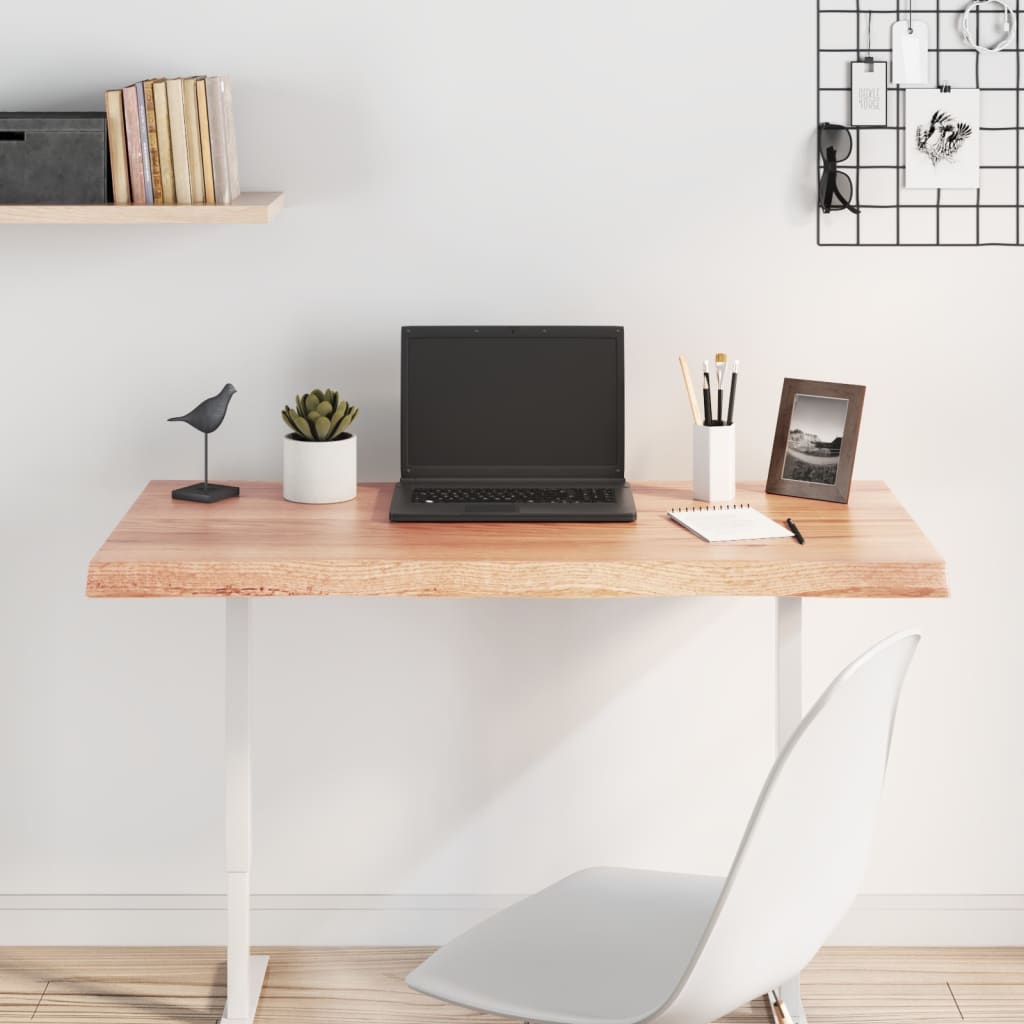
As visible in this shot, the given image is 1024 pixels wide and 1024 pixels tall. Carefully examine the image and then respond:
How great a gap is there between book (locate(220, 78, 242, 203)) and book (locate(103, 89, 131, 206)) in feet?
0.52

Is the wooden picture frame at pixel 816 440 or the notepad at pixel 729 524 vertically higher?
the wooden picture frame at pixel 816 440

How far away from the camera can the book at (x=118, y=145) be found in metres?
2.15

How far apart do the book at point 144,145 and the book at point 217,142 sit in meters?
0.10

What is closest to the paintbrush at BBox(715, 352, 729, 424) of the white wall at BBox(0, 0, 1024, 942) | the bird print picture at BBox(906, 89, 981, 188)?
the white wall at BBox(0, 0, 1024, 942)

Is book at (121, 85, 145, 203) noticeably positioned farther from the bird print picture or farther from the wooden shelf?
the bird print picture

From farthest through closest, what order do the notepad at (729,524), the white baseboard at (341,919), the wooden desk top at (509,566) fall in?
the white baseboard at (341,919) → the notepad at (729,524) → the wooden desk top at (509,566)

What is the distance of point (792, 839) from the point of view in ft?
4.76

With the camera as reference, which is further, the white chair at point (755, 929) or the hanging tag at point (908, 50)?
the hanging tag at point (908, 50)

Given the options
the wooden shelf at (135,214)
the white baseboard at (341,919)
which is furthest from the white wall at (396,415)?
the wooden shelf at (135,214)

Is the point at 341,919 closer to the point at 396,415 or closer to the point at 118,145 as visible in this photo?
the point at 396,415

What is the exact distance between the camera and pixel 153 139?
7.10 feet

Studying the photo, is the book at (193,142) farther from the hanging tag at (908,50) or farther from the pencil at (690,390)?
the hanging tag at (908,50)

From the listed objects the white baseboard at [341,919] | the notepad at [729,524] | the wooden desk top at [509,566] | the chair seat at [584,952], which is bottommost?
the white baseboard at [341,919]

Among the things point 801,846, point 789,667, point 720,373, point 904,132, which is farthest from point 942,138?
point 801,846
